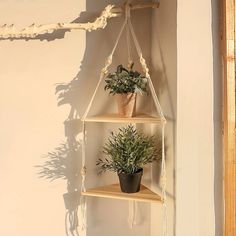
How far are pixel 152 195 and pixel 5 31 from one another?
778 millimetres

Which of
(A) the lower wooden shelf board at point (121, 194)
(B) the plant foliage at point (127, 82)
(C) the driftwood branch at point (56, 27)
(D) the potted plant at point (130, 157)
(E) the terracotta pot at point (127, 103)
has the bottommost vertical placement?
(A) the lower wooden shelf board at point (121, 194)

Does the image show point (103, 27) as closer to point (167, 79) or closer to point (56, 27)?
point (56, 27)

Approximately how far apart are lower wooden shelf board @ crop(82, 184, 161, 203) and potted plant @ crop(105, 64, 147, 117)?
287mm

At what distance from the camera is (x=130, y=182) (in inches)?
41.4

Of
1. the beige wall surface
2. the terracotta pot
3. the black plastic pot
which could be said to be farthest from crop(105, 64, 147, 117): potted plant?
the black plastic pot

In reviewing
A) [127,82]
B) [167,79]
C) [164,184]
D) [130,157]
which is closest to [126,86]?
[127,82]

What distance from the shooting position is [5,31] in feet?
3.41

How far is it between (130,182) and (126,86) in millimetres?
342

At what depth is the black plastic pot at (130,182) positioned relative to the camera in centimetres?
105

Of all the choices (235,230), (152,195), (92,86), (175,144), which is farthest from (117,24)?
(235,230)

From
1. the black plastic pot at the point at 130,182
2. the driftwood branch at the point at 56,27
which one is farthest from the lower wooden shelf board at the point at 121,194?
the driftwood branch at the point at 56,27

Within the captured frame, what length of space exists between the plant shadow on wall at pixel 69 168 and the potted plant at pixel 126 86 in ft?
0.73

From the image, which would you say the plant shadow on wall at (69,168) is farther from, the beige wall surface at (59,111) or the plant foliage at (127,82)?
the plant foliage at (127,82)

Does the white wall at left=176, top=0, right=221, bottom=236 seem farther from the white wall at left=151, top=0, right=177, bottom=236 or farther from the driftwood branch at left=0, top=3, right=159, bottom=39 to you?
the driftwood branch at left=0, top=3, right=159, bottom=39
